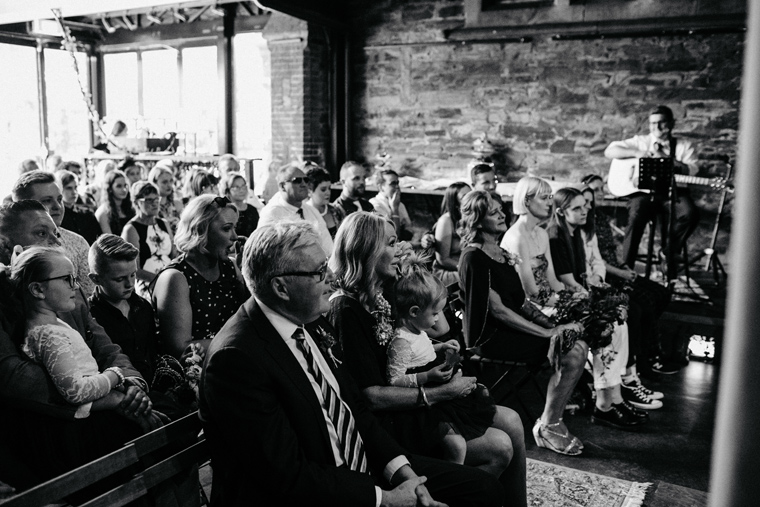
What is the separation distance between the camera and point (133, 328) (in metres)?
2.94

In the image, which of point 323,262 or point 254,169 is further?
point 254,169

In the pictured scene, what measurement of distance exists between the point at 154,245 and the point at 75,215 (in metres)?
0.79

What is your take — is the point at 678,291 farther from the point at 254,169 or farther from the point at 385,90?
the point at 254,169

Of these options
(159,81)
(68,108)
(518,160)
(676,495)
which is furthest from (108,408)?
(68,108)

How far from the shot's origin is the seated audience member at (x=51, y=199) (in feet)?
11.9

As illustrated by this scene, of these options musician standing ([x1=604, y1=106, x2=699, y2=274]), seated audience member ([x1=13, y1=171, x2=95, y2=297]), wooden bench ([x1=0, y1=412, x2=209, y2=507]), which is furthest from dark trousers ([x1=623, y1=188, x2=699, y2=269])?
wooden bench ([x1=0, y1=412, x2=209, y2=507])

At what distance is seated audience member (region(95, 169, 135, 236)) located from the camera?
18.3 feet

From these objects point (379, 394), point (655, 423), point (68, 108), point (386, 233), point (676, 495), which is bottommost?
point (655, 423)

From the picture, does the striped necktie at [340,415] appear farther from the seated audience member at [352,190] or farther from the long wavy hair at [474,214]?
the seated audience member at [352,190]

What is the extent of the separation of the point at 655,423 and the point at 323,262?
10.2 ft

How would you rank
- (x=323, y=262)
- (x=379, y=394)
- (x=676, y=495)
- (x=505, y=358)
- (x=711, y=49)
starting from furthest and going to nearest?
1. (x=711, y=49)
2. (x=505, y=358)
3. (x=676, y=495)
4. (x=379, y=394)
5. (x=323, y=262)

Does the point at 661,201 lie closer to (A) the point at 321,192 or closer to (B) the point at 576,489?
(A) the point at 321,192

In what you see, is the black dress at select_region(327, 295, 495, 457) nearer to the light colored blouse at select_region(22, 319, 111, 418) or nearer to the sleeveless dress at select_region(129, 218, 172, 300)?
the light colored blouse at select_region(22, 319, 111, 418)

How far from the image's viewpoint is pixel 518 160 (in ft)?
Result: 29.5
